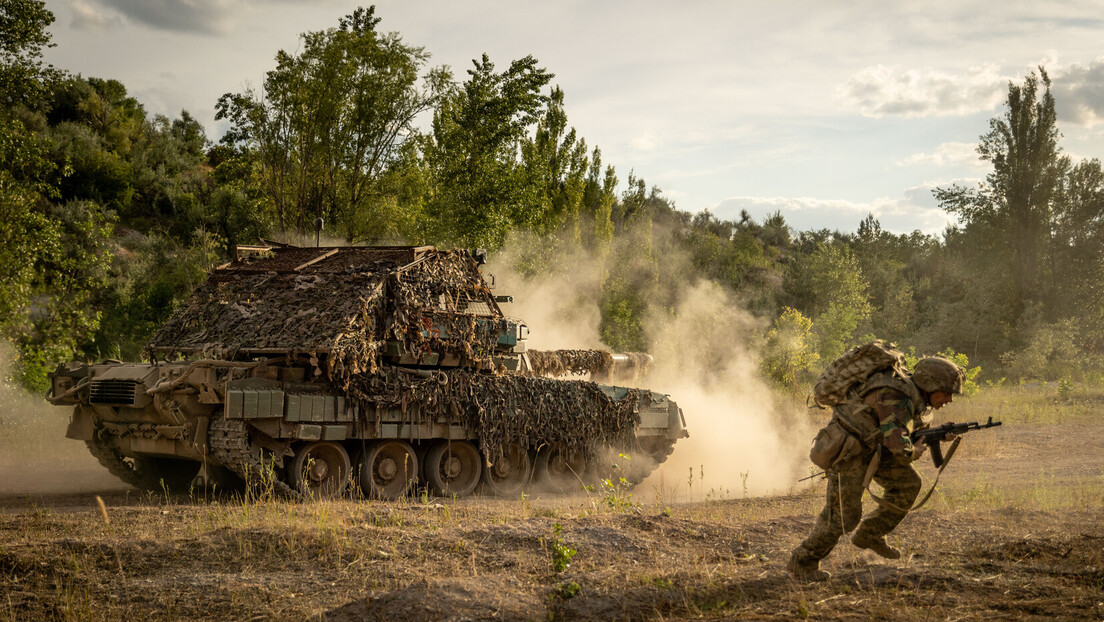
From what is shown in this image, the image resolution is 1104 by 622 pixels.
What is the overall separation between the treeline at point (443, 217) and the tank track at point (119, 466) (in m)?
4.04

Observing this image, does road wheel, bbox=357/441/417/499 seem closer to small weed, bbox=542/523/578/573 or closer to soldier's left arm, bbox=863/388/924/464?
small weed, bbox=542/523/578/573

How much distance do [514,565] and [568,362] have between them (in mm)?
11088

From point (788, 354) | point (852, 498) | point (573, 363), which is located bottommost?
point (852, 498)

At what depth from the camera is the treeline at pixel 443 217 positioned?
61.9ft

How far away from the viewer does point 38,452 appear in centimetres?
1588

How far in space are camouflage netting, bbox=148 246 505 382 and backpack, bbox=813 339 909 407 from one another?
5.86m

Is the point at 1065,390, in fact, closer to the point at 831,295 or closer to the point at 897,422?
the point at 831,295

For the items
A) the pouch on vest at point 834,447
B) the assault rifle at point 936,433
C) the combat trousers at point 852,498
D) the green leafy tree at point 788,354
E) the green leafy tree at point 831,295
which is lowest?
the combat trousers at point 852,498

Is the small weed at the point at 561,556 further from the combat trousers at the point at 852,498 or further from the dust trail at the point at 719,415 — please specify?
the dust trail at the point at 719,415

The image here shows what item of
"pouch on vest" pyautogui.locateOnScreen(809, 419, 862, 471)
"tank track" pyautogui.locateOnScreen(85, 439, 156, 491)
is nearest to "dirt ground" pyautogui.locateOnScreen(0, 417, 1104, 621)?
"pouch on vest" pyautogui.locateOnScreen(809, 419, 862, 471)

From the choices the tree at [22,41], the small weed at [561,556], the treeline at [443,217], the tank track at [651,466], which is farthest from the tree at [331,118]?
the small weed at [561,556]

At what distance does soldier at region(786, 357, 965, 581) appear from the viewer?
6.70m

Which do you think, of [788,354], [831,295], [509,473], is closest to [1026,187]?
[831,295]

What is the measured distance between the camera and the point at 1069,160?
45.9m
